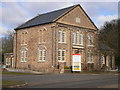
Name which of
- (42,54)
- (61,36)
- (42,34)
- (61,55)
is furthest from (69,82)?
(42,34)

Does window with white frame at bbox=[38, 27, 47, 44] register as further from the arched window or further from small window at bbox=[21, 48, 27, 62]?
small window at bbox=[21, 48, 27, 62]

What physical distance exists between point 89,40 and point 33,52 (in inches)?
500

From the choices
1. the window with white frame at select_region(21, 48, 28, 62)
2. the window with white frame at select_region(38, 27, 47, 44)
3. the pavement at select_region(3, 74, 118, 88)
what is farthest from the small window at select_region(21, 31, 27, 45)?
the pavement at select_region(3, 74, 118, 88)

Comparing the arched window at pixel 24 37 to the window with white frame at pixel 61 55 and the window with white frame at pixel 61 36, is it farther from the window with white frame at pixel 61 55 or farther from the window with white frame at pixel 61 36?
the window with white frame at pixel 61 55

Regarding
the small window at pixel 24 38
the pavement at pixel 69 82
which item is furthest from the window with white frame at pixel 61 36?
the pavement at pixel 69 82

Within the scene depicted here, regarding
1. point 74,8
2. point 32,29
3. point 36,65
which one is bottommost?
point 36,65

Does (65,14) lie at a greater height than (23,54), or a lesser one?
greater

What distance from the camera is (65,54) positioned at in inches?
1769

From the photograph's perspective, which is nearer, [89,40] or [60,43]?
[60,43]

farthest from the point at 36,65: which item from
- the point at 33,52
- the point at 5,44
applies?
the point at 5,44

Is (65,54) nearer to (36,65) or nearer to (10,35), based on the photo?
(36,65)

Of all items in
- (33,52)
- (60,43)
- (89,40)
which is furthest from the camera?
(89,40)

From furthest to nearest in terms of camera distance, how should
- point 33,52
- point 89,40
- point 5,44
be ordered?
point 5,44, point 89,40, point 33,52

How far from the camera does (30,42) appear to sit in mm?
48062
